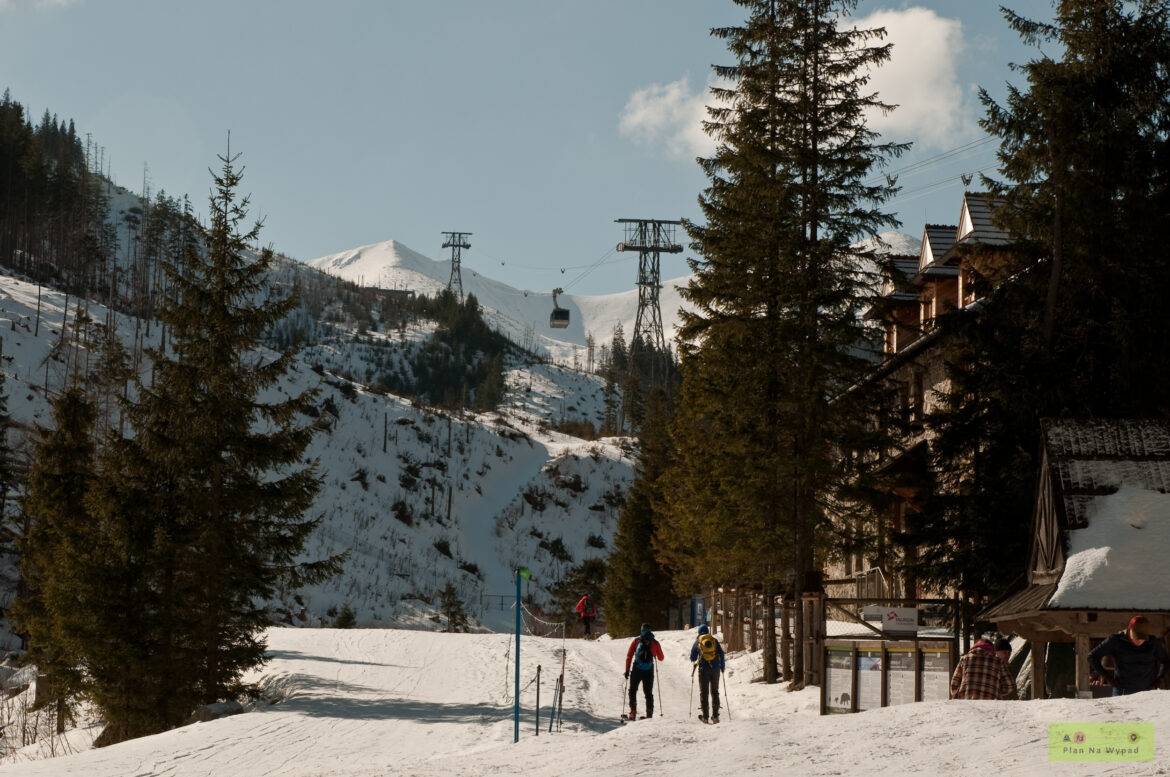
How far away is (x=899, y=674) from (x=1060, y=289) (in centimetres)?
1052

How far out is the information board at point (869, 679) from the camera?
16734 mm

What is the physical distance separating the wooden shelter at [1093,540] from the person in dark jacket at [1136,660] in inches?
84.0

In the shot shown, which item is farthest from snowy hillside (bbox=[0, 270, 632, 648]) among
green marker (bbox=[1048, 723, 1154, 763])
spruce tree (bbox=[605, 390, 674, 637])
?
green marker (bbox=[1048, 723, 1154, 763])

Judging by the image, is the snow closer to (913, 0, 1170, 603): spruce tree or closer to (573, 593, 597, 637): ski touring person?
(913, 0, 1170, 603): spruce tree

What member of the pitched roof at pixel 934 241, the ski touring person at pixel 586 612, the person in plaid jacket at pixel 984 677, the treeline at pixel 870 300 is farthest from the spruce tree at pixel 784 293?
the ski touring person at pixel 586 612

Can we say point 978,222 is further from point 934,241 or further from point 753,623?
point 753,623

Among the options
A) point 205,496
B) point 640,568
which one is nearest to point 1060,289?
point 205,496

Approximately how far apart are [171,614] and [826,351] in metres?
14.9

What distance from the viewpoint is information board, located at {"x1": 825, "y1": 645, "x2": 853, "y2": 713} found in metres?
17.1

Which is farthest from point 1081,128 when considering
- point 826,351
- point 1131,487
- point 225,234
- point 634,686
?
→ point 225,234

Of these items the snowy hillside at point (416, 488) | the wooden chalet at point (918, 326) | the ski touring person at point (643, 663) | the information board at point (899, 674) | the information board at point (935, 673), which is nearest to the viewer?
the information board at point (935, 673)

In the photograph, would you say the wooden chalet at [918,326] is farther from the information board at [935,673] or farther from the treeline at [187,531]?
the treeline at [187,531]

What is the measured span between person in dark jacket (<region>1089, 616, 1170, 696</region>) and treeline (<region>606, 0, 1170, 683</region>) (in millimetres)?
9778

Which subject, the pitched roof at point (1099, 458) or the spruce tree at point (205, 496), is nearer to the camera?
the pitched roof at point (1099, 458)
